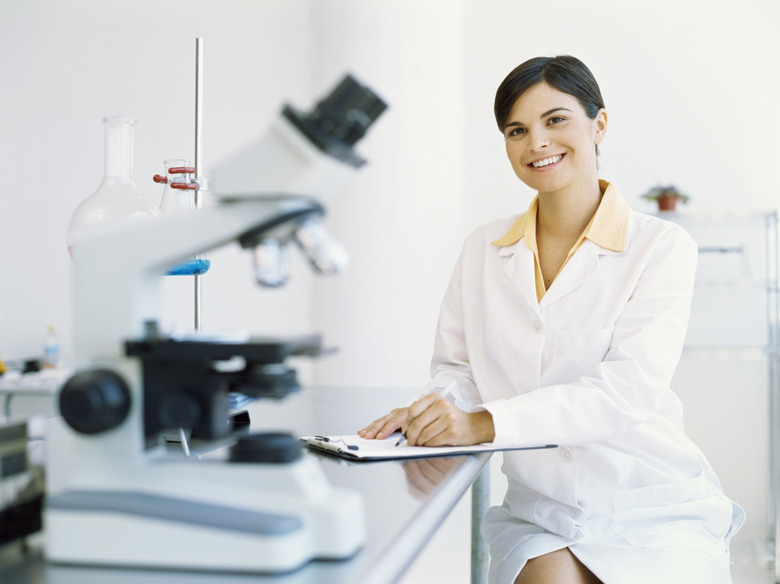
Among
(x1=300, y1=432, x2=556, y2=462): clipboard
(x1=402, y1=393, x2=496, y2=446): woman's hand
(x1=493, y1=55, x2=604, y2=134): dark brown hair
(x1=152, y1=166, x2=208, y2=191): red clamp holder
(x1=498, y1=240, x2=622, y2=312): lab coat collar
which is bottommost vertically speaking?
(x1=300, y1=432, x2=556, y2=462): clipboard

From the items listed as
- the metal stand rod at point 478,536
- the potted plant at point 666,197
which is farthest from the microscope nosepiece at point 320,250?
the potted plant at point 666,197

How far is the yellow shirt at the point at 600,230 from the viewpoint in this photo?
71.0 inches

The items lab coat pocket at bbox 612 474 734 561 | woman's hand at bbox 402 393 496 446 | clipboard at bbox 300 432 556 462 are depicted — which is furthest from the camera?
lab coat pocket at bbox 612 474 734 561

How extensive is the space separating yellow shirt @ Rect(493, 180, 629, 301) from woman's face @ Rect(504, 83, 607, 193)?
0.28ft

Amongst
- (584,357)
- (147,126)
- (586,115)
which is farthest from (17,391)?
(586,115)

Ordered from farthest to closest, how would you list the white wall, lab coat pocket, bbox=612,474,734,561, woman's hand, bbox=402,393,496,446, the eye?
the white wall → the eye → lab coat pocket, bbox=612,474,734,561 → woman's hand, bbox=402,393,496,446

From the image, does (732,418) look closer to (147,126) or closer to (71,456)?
(147,126)

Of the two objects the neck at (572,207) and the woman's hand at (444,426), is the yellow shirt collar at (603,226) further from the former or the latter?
the woman's hand at (444,426)

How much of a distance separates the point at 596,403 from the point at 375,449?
0.46 m

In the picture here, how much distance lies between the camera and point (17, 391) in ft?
7.36

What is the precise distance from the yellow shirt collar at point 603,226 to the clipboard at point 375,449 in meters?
0.60

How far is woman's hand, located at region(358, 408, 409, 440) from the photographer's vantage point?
1.43 m

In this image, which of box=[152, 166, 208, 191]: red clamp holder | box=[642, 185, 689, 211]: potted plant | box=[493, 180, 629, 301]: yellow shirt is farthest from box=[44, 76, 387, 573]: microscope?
box=[642, 185, 689, 211]: potted plant

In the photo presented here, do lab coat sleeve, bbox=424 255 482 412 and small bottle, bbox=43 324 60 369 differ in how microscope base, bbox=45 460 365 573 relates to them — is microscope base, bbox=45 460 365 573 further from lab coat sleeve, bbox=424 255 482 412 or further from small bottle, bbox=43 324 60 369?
small bottle, bbox=43 324 60 369
